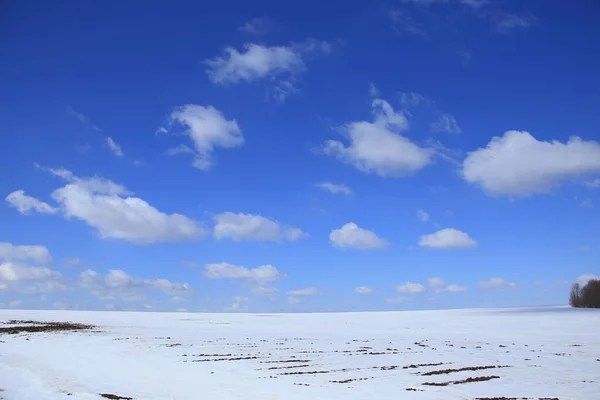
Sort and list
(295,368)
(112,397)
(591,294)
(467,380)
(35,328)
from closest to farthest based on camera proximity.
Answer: (112,397) → (467,380) → (295,368) → (35,328) → (591,294)

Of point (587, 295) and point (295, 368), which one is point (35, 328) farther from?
point (587, 295)

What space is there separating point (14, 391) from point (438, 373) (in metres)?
22.0

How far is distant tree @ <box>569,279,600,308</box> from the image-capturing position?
371ft

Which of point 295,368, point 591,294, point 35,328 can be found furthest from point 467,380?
point 591,294

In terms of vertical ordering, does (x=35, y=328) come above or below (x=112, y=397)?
below

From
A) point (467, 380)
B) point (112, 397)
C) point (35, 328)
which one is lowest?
point (35, 328)

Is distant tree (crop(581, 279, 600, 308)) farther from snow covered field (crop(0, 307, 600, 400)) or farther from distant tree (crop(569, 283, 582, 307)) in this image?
snow covered field (crop(0, 307, 600, 400))

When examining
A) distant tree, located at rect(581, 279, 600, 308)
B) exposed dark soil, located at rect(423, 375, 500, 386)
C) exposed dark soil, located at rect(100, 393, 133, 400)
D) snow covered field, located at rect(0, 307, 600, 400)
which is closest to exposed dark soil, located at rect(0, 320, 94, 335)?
A: snow covered field, located at rect(0, 307, 600, 400)

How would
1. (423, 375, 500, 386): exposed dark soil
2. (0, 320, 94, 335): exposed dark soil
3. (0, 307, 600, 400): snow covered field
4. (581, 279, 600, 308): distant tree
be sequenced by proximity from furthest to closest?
(581, 279, 600, 308): distant tree < (0, 320, 94, 335): exposed dark soil < (423, 375, 500, 386): exposed dark soil < (0, 307, 600, 400): snow covered field

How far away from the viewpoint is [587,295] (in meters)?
116

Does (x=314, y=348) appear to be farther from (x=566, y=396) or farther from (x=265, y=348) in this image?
(x=566, y=396)

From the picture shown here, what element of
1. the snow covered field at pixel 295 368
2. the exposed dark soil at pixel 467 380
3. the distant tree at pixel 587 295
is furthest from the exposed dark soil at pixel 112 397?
the distant tree at pixel 587 295

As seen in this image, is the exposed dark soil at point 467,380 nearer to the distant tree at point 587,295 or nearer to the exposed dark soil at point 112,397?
the exposed dark soil at point 112,397

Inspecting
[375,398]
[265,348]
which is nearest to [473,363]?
[375,398]
